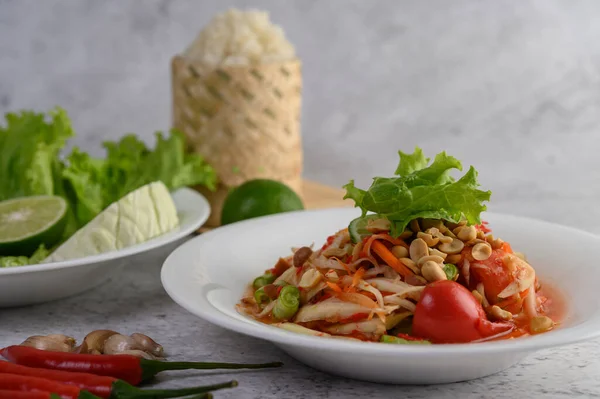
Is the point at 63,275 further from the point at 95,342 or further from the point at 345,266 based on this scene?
the point at 345,266

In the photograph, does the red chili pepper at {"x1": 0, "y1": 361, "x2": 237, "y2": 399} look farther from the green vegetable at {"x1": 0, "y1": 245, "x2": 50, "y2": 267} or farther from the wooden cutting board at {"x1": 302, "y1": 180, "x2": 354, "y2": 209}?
the wooden cutting board at {"x1": 302, "y1": 180, "x2": 354, "y2": 209}

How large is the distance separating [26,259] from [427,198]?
54.2 inches

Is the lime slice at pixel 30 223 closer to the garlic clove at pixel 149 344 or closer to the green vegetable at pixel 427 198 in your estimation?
the garlic clove at pixel 149 344

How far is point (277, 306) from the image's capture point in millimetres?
2279

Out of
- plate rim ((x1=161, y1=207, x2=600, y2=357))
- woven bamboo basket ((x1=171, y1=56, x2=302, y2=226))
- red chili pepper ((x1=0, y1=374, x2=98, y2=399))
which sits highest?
woven bamboo basket ((x1=171, y1=56, x2=302, y2=226))

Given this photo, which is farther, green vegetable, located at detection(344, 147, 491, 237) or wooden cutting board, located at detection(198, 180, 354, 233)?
wooden cutting board, located at detection(198, 180, 354, 233)

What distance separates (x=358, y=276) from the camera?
7.43 feet

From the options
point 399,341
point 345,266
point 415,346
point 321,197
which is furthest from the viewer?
point 321,197

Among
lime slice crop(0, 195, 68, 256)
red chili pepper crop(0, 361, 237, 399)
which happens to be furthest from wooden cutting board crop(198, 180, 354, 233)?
red chili pepper crop(0, 361, 237, 399)

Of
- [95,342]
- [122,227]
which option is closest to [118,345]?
[95,342]

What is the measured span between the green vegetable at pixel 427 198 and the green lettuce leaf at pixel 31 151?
5.13 ft

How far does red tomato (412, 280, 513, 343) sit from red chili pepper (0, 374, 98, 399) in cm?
80

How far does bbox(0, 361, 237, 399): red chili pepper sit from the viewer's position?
1.90 meters

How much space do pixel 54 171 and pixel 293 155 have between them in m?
1.19
